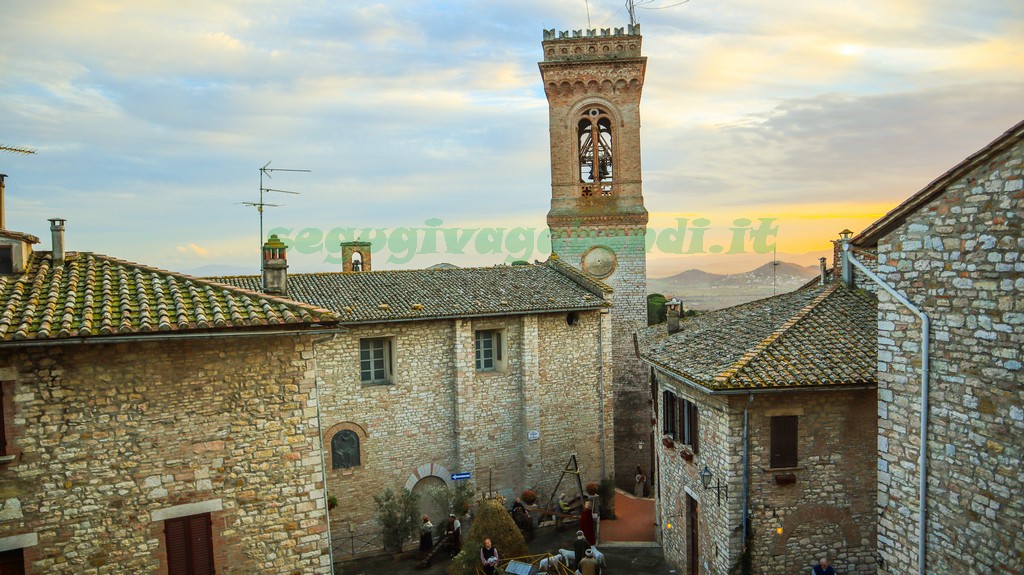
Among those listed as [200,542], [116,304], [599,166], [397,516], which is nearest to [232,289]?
[116,304]

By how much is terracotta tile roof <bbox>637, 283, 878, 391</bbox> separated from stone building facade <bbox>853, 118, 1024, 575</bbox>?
131 inches

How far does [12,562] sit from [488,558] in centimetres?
901

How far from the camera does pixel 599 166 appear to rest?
28.5 meters

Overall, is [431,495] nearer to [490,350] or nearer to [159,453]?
[490,350]

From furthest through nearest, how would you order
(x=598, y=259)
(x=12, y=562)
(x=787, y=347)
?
(x=598, y=259) → (x=787, y=347) → (x=12, y=562)

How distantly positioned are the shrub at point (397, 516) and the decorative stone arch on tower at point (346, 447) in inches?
45.6

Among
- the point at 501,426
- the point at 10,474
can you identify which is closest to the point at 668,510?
the point at 501,426

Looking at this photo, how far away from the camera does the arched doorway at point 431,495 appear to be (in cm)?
2002

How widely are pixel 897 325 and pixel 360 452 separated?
1469 centimetres

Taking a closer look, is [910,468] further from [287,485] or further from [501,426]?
[501,426]

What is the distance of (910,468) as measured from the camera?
847 cm

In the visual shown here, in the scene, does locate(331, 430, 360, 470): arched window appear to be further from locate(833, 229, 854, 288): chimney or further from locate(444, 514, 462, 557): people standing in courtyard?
locate(833, 229, 854, 288): chimney

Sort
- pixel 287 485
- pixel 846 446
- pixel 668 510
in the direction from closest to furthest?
1. pixel 287 485
2. pixel 846 446
3. pixel 668 510

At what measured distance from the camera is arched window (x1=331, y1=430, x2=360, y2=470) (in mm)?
18781
